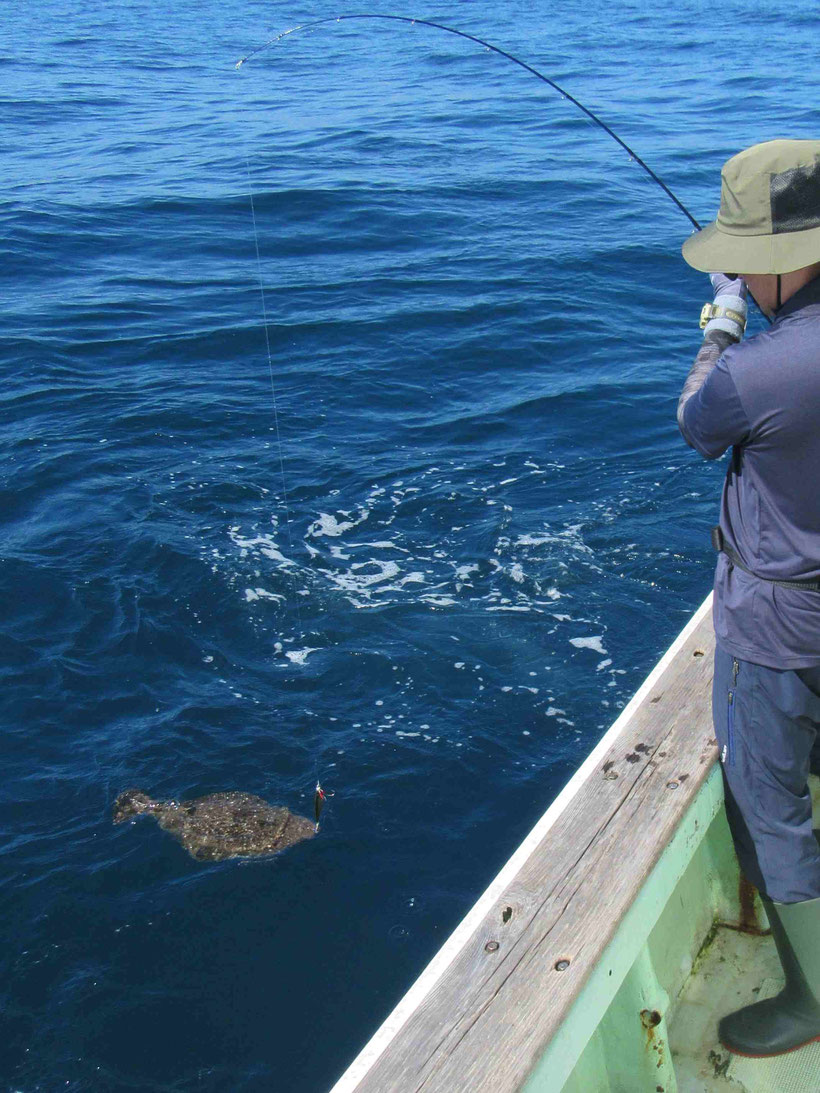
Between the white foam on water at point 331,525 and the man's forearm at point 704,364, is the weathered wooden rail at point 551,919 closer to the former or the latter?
the man's forearm at point 704,364

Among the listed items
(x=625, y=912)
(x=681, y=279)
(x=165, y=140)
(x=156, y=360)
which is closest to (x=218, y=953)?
(x=625, y=912)

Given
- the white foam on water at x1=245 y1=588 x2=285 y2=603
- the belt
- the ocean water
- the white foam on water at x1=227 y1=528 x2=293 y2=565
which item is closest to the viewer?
the belt

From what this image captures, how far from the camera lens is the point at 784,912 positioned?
7.27ft

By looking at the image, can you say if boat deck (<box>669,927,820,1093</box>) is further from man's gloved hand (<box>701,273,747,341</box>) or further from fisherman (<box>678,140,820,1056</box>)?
man's gloved hand (<box>701,273,747,341</box>)

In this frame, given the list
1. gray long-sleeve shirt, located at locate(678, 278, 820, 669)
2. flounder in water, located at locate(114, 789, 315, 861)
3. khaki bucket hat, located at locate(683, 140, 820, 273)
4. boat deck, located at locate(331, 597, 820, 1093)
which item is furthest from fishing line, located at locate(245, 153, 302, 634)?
khaki bucket hat, located at locate(683, 140, 820, 273)

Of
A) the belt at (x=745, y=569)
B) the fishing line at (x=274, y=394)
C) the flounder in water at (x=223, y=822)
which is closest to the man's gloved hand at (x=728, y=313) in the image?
the belt at (x=745, y=569)

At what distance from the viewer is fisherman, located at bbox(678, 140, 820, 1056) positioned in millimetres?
1919

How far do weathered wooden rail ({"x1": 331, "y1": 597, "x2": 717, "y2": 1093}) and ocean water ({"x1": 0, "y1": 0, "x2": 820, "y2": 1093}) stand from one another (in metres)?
1.71

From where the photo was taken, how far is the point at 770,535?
205 cm

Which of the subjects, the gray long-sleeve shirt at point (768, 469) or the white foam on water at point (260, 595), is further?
the white foam on water at point (260, 595)

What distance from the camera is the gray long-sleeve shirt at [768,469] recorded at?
1.89 metres

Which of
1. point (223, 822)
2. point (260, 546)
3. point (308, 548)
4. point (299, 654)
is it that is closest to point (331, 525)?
point (308, 548)

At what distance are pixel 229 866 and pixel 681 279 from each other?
320 inches

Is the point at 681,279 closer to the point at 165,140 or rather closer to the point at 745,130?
the point at 745,130
